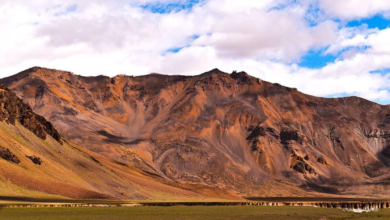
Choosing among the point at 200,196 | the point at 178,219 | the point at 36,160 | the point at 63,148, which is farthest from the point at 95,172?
the point at 178,219

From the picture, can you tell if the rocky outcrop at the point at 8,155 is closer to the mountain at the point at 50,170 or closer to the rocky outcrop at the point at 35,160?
the mountain at the point at 50,170

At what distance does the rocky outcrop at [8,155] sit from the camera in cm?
11419

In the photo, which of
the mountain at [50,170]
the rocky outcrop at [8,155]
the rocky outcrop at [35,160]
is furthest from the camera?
the rocky outcrop at [35,160]

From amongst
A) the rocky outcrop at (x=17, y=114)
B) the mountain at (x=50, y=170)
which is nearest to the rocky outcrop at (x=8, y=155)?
the mountain at (x=50, y=170)

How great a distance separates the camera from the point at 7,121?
13088 centimetres

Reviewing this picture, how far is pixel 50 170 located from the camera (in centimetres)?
12556

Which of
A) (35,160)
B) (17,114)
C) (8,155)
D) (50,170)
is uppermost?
(17,114)

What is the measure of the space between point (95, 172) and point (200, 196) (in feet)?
130

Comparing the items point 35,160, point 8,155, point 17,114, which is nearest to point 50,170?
point 35,160

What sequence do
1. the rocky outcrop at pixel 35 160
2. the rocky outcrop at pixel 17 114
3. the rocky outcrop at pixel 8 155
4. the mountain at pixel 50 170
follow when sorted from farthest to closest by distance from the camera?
the rocky outcrop at pixel 17 114 < the rocky outcrop at pixel 35 160 < the rocky outcrop at pixel 8 155 < the mountain at pixel 50 170

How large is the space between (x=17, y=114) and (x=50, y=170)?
71.5ft

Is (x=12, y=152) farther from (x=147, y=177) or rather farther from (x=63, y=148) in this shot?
(x=147, y=177)

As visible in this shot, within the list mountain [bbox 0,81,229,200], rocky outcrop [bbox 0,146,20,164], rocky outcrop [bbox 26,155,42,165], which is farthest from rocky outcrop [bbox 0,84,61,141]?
rocky outcrop [bbox 0,146,20,164]

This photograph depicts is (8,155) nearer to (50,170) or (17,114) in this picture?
(50,170)
